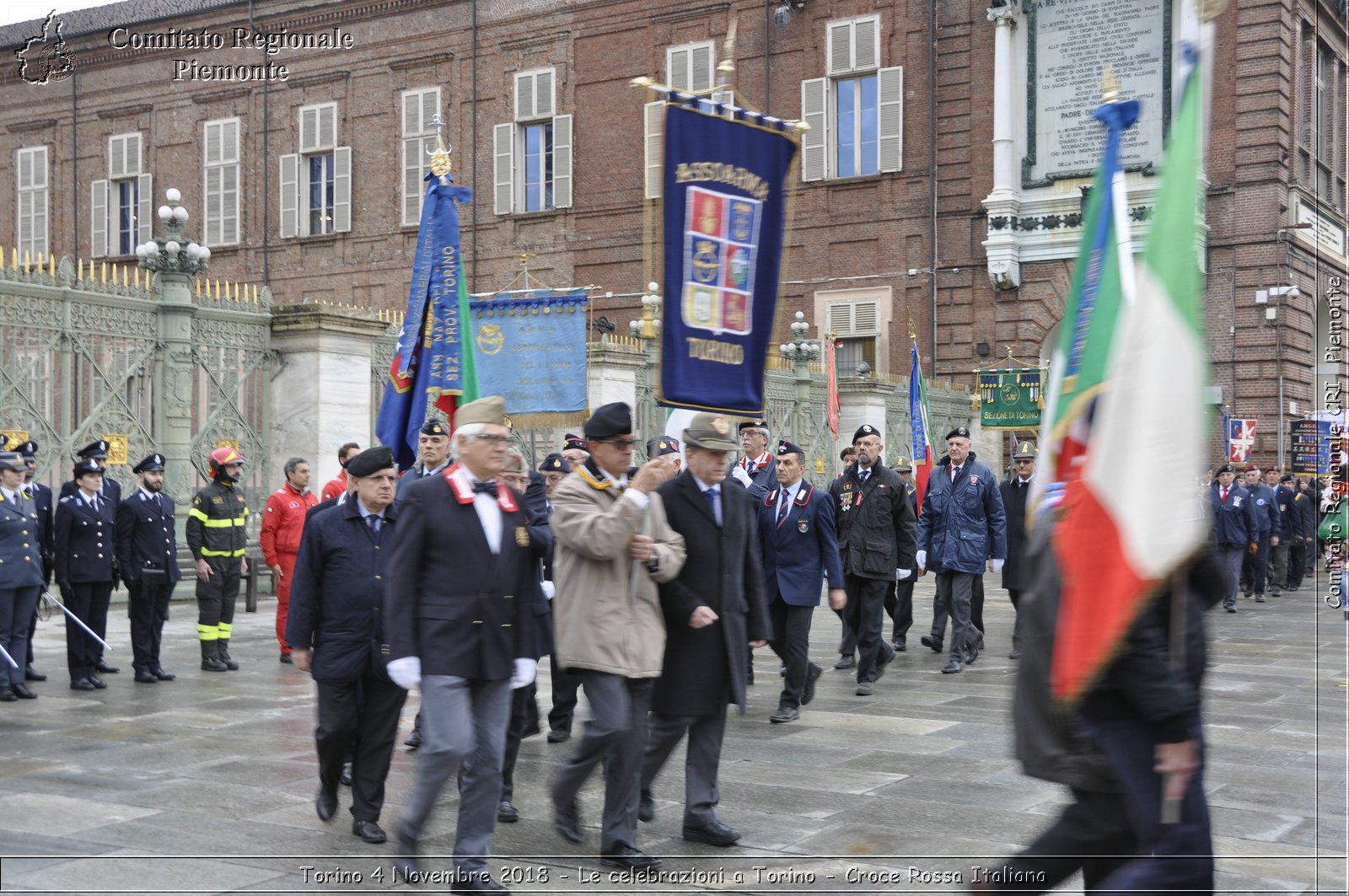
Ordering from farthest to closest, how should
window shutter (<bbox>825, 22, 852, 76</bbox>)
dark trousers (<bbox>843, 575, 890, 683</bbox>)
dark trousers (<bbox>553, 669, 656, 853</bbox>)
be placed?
window shutter (<bbox>825, 22, 852, 76</bbox>), dark trousers (<bbox>843, 575, 890, 683</bbox>), dark trousers (<bbox>553, 669, 656, 853</bbox>)

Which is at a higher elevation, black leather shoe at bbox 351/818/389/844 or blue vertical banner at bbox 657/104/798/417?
blue vertical banner at bbox 657/104/798/417

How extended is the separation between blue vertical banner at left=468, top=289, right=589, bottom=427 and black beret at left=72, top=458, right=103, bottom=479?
2.98m

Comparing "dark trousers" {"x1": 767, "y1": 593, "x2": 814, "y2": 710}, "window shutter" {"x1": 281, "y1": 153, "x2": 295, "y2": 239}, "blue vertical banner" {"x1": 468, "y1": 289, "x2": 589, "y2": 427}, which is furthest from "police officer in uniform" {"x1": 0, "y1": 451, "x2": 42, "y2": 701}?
"window shutter" {"x1": 281, "y1": 153, "x2": 295, "y2": 239}

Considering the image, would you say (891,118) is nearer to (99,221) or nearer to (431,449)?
(99,221)

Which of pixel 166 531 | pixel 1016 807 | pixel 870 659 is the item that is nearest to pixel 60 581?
pixel 166 531

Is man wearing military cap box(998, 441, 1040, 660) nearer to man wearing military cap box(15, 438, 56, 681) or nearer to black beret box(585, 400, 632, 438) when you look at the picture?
black beret box(585, 400, 632, 438)

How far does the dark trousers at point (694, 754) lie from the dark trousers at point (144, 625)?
18.9 ft

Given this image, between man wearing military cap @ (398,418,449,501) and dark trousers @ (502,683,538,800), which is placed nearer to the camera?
dark trousers @ (502,683,538,800)

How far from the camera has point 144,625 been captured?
10.6 m

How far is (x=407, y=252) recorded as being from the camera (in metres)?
35.0

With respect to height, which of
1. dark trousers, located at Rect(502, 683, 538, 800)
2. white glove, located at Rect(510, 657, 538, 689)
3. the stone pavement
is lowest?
the stone pavement

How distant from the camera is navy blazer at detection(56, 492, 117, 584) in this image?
1062 cm

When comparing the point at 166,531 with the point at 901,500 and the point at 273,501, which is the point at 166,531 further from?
Answer: the point at 901,500

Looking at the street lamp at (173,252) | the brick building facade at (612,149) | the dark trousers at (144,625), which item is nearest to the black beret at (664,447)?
the dark trousers at (144,625)
